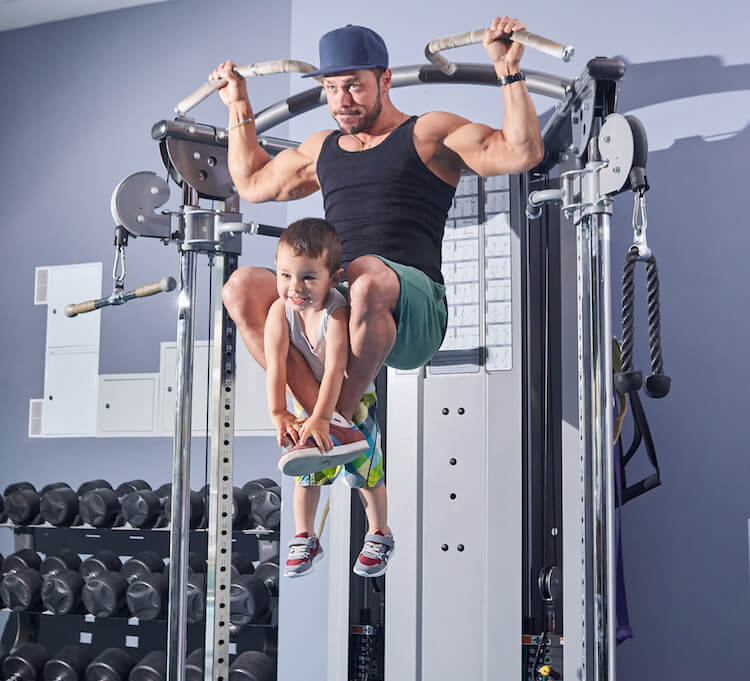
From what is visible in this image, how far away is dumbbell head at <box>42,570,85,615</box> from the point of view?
4.14m

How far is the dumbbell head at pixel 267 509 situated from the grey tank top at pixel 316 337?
216 centimetres

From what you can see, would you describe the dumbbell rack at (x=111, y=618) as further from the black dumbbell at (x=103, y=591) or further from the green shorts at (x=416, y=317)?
the green shorts at (x=416, y=317)

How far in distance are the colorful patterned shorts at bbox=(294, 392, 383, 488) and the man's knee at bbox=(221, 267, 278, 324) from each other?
28 cm

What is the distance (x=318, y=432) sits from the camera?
180 centimetres

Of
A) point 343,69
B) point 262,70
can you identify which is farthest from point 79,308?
point 343,69

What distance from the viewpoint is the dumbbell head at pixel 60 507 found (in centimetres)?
438

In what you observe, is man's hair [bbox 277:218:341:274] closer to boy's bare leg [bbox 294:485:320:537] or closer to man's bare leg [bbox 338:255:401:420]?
man's bare leg [bbox 338:255:401:420]

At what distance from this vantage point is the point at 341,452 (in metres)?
1.84

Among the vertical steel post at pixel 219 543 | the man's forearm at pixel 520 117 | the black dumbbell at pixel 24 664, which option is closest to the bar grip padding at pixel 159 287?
the vertical steel post at pixel 219 543

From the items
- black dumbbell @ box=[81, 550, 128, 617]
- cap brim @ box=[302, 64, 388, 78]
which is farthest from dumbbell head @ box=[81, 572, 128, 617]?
cap brim @ box=[302, 64, 388, 78]

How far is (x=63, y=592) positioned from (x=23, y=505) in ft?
1.89

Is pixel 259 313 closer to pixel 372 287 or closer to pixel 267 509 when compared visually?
pixel 372 287

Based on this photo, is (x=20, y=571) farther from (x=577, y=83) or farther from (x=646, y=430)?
(x=577, y=83)

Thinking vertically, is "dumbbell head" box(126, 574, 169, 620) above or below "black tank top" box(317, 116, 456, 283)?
below
